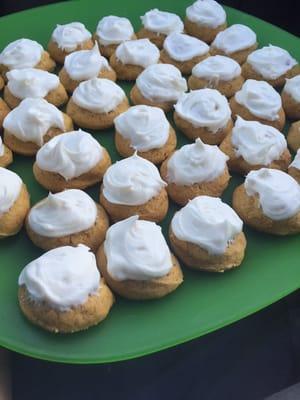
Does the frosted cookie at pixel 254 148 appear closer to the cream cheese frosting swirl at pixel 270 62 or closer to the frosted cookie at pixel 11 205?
the cream cheese frosting swirl at pixel 270 62

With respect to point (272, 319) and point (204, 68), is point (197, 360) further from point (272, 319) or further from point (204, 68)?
point (204, 68)

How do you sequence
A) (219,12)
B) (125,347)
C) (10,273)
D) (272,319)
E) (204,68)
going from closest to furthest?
(125,347) < (10,273) < (272,319) < (204,68) < (219,12)

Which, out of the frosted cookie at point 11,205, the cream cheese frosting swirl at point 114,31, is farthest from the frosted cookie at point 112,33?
the frosted cookie at point 11,205

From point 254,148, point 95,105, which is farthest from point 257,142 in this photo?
point 95,105

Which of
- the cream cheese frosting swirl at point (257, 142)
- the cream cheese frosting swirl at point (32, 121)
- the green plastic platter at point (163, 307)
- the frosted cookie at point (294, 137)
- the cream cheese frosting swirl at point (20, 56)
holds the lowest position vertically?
the green plastic platter at point (163, 307)

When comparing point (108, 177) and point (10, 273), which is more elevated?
point (108, 177)

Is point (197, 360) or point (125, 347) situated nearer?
point (125, 347)

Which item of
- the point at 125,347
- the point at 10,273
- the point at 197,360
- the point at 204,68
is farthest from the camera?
the point at 204,68

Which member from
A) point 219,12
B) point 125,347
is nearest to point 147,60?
point 219,12
